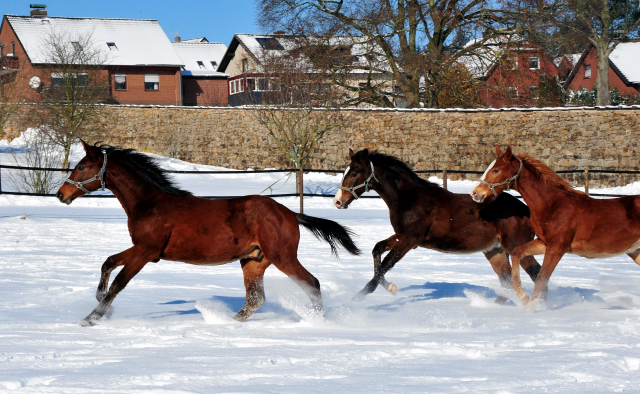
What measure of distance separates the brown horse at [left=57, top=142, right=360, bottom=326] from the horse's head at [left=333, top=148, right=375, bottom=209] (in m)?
1.09

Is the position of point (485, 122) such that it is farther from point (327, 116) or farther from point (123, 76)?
point (123, 76)

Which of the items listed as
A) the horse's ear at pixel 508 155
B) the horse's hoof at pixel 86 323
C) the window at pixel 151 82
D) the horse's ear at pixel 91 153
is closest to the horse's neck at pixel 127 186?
the horse's ear at pixel 91 153

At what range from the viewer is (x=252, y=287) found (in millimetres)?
5812

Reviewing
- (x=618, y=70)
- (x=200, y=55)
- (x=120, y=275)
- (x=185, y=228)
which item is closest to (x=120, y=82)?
(x=200, y=55)

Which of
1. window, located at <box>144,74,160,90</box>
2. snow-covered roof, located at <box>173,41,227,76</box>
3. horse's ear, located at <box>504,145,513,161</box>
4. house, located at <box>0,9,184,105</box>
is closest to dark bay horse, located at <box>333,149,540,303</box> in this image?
horse's ear, located at <box>504,145,513,161</box>

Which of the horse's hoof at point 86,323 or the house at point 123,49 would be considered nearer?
the horse's hoof at point 86,323

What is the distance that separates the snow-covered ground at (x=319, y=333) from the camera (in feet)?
12.7

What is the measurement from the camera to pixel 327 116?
82.1ft

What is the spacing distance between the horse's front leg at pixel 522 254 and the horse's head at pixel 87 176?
3.74 meters

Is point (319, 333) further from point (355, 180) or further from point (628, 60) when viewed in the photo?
point (628, 60)

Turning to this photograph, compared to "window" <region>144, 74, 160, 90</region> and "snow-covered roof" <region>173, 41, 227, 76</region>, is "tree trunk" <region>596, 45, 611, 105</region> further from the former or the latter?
"snow-covered roof" <region>173, 41, 227, 76</region>

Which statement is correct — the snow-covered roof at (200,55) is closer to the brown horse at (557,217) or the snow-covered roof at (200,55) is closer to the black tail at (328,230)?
the black tail at (328,230)

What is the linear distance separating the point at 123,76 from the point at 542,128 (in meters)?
29.9

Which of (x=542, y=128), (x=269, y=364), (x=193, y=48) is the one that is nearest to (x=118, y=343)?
(x=269, y=364)
